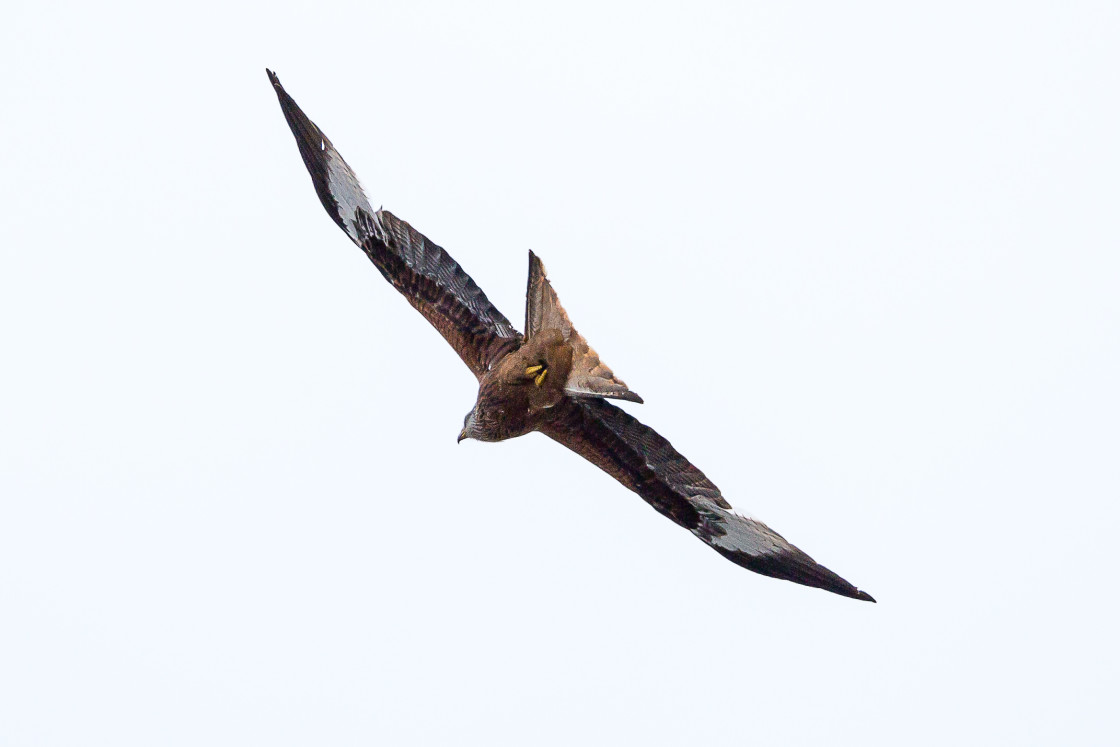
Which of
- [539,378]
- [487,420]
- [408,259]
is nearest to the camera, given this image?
[539,378]

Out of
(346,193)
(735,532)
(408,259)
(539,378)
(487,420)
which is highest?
(346,193)

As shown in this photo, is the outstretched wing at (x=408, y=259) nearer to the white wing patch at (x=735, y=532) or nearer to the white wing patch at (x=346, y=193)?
the white wing patch at (x=346, y=193)

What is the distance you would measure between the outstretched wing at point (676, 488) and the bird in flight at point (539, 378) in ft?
0.04

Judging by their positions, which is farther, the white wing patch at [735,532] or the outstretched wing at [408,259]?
the outstretched wing at [408,259]

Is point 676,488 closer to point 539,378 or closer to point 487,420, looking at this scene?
point 539,378

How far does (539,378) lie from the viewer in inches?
516

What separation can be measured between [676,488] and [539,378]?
2.10 m

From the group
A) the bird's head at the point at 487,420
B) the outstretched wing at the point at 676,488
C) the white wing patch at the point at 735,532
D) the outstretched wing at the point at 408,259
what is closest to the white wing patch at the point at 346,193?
the outstretched wing at the point at 408,259

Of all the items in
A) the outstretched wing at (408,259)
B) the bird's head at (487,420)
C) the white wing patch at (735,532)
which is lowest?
the bird's head at (487,420)

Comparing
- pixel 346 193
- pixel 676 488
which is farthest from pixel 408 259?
pixel 676 488

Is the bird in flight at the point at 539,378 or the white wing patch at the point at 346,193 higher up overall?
the white wing patch at the point at 346,193

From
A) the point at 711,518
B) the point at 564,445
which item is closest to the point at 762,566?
the point at 711,518

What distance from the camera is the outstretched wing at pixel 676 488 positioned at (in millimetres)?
13867

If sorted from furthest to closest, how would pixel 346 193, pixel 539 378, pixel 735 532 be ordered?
pixel 346 193, pixel 735 532, pixel 539 378
